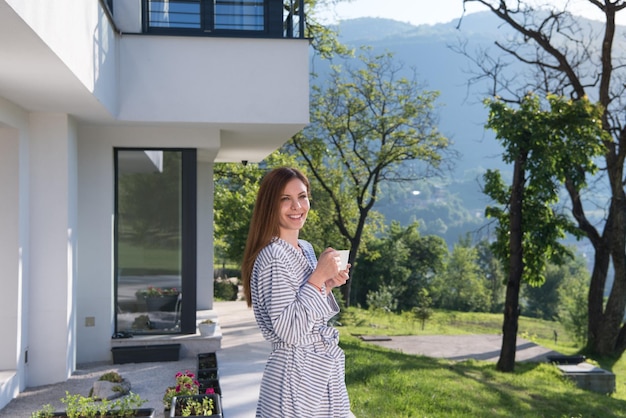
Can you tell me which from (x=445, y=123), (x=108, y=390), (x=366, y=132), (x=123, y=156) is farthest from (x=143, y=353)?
(x=445, y=123)

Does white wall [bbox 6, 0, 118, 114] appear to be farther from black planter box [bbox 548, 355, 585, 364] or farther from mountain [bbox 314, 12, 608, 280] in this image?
mountain [bbox 314, 12, 608, 280]

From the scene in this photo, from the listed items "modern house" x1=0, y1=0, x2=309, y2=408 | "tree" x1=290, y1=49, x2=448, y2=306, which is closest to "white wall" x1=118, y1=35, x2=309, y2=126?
"modern house" x1=0, y1=0, x2=309, y2=408

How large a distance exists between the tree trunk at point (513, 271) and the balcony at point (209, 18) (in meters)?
5.20

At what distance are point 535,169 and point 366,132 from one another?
11.1 m

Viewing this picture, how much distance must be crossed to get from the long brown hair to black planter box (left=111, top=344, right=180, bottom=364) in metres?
6.05

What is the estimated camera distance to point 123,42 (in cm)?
736

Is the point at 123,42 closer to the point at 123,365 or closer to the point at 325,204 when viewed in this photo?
the point at 123,365

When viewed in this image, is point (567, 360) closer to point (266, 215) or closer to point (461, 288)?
point (266, 215)

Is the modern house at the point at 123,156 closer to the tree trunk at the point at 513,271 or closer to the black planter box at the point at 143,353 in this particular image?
the black planter box at the point at 143,353

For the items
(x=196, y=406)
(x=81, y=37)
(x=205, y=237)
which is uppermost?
(x=81, y=37)

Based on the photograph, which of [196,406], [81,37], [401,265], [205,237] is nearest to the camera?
[196,406]

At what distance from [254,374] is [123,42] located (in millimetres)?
3557

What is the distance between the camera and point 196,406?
4.95 m

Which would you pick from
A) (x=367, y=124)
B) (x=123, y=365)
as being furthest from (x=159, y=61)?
(x=367, y=124)
